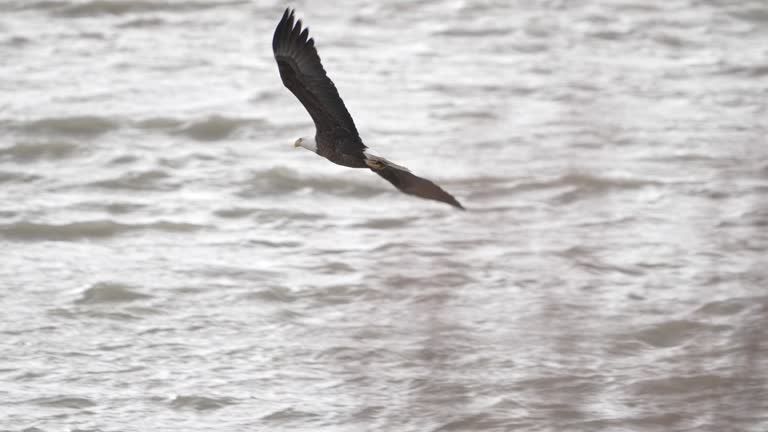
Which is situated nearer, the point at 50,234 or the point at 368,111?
the point at 50,234

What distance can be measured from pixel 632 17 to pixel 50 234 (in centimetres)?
519

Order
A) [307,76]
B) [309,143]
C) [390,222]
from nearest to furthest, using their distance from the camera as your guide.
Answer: [307,76]
[309,143]
[390,222]

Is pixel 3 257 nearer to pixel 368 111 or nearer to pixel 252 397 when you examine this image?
pixel 252 397

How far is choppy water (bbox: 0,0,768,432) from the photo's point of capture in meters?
5.39

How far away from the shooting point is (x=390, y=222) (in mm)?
7422

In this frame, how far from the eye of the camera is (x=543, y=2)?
10758 millimetres

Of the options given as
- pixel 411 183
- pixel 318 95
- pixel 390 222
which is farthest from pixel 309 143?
pixel 390 222

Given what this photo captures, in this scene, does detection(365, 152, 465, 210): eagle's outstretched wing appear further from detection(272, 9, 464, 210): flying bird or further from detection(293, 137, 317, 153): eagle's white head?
detection(293, 137, 317, 153): eagle's white head

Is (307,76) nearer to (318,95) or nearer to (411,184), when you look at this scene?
(318,95)

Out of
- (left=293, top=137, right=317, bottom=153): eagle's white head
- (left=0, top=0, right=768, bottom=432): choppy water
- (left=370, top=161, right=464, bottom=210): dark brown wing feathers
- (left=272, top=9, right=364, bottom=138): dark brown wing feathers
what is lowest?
(left=0, top=0, right=768, bottom=432): choppy water

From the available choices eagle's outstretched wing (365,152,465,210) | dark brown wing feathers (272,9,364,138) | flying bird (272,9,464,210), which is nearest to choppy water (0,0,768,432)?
eagle's outstretched wing (365,152,465,210)

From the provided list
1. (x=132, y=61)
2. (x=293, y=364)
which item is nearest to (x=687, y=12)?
(x=132, y=61)

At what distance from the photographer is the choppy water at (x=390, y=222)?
17.7 feet

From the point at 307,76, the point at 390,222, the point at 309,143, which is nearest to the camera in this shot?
the point at 307,76
